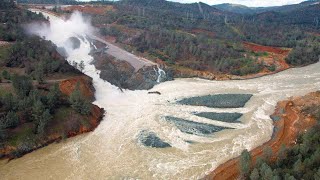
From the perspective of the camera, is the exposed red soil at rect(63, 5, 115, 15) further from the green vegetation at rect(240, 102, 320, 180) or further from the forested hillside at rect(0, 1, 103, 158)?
the green vegetation at rect(240, 102, 320, 180)

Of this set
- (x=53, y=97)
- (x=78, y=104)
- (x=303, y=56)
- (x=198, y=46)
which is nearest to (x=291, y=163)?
(x=78, y=104)

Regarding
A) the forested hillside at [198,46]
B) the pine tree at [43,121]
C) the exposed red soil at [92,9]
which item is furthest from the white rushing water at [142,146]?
the exposed red soil at [92,9]

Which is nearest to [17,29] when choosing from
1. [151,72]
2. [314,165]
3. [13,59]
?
[13,59]

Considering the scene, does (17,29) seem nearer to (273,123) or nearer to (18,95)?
(18,95)

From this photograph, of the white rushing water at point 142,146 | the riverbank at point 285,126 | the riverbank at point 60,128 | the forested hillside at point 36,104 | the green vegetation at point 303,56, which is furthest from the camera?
the green vegetation at point 303,56

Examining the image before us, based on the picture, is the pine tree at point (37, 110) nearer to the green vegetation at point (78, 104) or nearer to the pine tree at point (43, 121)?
the pine tree at point (43, 121)

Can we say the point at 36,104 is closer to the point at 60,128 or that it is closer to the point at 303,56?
the point at 60,128
